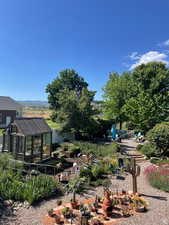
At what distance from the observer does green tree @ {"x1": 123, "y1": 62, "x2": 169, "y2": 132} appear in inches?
791

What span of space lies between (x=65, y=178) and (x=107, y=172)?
118 inches

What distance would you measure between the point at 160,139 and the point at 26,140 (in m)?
10.3

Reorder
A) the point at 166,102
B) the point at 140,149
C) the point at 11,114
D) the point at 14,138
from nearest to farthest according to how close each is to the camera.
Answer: the point at 14,138, the point at 140,149, the point at 166,102, the point at 11,114

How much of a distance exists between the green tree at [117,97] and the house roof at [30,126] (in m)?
15.2

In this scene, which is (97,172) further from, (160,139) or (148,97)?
(148,97)

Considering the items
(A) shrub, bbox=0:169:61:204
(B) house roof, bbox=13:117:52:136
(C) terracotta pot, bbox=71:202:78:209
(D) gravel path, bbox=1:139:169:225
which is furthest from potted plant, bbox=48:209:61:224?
(B) house roof, bbox=13:117:52:136

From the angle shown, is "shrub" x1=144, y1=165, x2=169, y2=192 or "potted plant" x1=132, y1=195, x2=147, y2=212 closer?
"potted plant" x1=132, y1=195, x2=147, y2=212

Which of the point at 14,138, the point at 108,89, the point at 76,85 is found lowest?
the point at 14,138

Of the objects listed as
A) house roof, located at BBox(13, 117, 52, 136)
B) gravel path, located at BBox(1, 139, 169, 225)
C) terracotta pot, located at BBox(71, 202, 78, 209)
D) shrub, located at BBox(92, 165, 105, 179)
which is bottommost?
gravel path, located at BBox(1, 139, 169, 225)

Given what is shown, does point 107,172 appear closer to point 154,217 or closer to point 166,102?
point 154,217

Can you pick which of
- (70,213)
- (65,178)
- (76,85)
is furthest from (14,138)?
(76,85)

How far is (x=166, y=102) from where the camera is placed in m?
23.5

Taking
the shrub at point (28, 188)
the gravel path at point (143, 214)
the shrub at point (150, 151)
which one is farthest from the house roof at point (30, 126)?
the shrub at point (150, 151)

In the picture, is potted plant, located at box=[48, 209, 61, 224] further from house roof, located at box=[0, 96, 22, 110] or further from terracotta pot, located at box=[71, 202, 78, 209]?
house roof, located at box=[0, 96, 22, 110]
